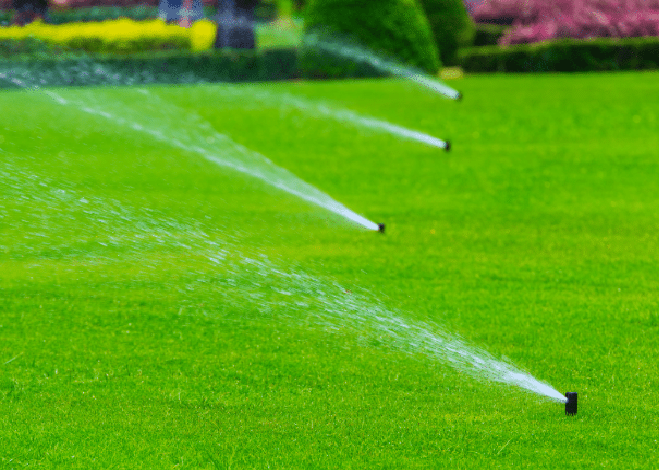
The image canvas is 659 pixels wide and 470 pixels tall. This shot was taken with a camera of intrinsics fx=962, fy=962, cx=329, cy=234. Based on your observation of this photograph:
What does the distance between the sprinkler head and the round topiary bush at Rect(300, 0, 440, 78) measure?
14.8m

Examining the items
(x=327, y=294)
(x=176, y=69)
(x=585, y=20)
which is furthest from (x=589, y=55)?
(x=327, y=294)

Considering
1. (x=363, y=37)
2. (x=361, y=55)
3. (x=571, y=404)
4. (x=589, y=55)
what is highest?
(x=589, y=55)

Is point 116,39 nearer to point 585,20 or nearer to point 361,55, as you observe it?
point 361,55

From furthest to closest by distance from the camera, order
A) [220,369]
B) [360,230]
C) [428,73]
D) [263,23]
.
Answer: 1. [263,23]
2. [428,73]
3. [360,230]
4. [220,369]

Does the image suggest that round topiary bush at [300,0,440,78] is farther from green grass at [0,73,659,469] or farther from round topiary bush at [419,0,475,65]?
green grass at [0,73,659,469]

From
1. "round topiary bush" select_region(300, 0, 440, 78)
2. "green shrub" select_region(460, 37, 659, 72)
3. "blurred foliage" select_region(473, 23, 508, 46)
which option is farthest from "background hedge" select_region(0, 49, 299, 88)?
"blurred foliage" select_region(473, 23, 508, 46)

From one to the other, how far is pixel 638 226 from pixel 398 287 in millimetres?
2998


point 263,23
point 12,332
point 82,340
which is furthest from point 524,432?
point 263,23

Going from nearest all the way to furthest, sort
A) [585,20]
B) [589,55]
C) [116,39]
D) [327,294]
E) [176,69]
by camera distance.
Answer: [327,294]
[589,55]
[176,69]
[585,20]
[116,39]

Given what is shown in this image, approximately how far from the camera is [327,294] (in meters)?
6.44

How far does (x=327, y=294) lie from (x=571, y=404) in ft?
7.44

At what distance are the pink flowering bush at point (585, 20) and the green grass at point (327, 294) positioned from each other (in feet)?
28.1

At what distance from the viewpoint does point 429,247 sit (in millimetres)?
7816

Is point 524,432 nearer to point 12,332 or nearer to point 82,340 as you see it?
point 82,340
